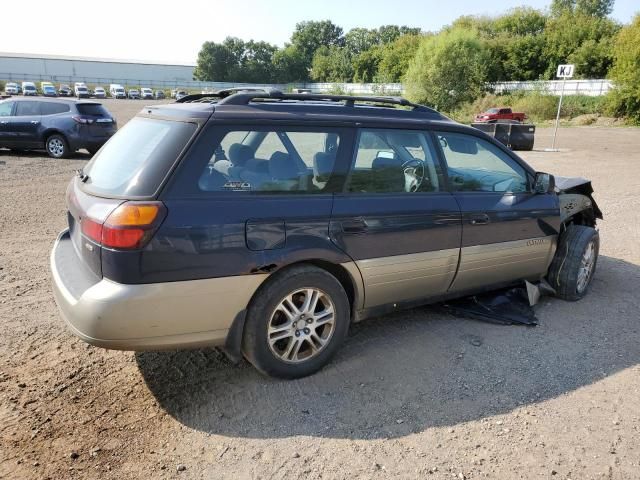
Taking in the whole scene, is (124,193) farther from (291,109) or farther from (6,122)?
(6,122)

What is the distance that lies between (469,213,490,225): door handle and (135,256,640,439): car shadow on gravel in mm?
893

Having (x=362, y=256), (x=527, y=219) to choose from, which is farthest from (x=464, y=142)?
(x=362, y=256)

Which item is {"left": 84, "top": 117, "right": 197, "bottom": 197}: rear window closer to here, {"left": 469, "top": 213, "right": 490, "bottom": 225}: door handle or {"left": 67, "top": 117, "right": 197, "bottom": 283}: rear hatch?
{"left": 67, "top": 117, "right": 197, "bottom": 283}: rear hatch

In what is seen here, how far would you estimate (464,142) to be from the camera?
418cm

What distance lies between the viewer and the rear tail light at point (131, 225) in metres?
2.73

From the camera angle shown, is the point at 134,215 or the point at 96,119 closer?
the point at 134,215

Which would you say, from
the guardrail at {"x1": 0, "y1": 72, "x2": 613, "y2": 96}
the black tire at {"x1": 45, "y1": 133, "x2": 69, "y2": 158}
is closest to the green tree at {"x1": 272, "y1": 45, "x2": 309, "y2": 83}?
the guardrail at {"x1": 0, "y1": 72, "x2": 613, "y2": 96}

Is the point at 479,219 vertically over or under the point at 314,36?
under

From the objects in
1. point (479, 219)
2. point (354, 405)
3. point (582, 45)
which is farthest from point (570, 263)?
point (582, 45)

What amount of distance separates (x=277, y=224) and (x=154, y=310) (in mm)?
852

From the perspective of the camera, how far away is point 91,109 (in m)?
14.1

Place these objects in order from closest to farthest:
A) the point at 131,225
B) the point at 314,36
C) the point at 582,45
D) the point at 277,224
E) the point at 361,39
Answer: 1. the point at 131,225
2. the point at 277,224
3. the point at 582,45
4. the point at 361,39
5. the point at 314,36

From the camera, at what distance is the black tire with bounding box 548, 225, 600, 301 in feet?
15.8

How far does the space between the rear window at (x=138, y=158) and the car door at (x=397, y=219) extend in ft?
3.51
